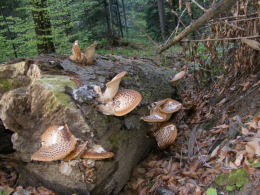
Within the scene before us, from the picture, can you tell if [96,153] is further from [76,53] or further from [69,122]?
[76,53]

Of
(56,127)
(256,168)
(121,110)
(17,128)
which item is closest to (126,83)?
(121,110)

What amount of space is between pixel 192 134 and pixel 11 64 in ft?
11.5

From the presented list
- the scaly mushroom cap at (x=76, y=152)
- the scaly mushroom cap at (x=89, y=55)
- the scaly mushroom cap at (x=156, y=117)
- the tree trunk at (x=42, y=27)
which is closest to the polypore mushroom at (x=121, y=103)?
the scaly mushroom cap at (x=156, y=117)

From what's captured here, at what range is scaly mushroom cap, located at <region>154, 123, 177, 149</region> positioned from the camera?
332cm

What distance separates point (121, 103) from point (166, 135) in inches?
40.4

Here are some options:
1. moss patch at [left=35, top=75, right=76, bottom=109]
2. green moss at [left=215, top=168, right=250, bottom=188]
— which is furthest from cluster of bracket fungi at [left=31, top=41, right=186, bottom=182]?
green moss at [left=215, top=168, right=250, bottom=188]

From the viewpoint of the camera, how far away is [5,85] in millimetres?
3367

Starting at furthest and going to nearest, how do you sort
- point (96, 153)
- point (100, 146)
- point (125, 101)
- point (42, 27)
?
point (42, 27), point (125, 101), point (100, 146), point (96, 153)

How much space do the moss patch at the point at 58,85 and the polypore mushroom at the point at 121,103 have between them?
1.67 ft

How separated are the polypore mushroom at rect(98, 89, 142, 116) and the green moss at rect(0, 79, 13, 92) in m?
1.67

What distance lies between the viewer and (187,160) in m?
3.13

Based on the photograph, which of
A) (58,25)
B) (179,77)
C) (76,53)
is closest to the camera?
(76,53)

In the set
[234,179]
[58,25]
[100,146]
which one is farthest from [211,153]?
[58,25]

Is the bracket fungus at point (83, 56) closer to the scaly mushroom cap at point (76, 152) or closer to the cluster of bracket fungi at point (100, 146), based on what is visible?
the cluster of bracket fungi at point (100, 146)
